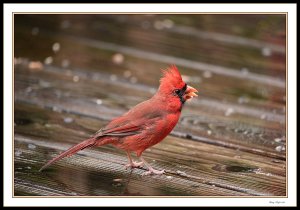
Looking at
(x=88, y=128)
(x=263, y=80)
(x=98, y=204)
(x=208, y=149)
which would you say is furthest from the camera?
(x=263, y=80)

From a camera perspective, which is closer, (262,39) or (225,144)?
(225,144)

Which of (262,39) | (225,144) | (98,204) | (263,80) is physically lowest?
(98,204)

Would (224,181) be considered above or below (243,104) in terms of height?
below

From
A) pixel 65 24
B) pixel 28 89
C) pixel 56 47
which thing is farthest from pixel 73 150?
pixel 65 24

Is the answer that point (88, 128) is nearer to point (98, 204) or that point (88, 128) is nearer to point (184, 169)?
point (184, 169)

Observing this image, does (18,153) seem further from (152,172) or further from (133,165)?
(152,172)

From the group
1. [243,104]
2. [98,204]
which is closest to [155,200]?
[98,204]

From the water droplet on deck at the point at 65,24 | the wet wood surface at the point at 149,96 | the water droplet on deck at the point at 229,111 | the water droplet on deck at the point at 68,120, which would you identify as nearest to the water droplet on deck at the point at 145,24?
the wet wood surface at the point at 149,96
